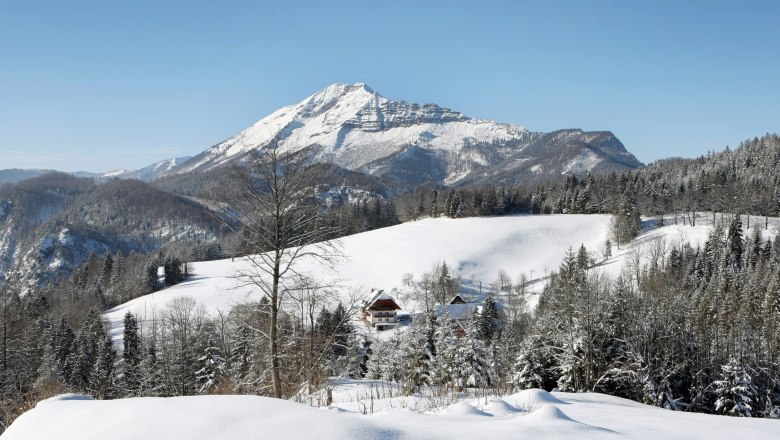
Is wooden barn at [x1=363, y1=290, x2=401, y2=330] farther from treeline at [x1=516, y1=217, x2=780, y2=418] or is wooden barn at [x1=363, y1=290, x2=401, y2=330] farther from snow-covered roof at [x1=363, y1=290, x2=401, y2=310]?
treeline at [x1=516, y1=217, x2=780, y2=418]

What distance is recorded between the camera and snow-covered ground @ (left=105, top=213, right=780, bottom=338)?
64.4 m

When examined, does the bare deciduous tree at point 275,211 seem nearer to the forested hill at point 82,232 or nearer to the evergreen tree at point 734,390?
the evergreen tree at point 734,390

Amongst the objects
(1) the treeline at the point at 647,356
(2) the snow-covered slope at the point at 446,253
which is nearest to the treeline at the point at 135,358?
(1) the treeline at the point at 647,356

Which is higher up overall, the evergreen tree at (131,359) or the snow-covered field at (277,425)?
the snow-covered field at (277,425)

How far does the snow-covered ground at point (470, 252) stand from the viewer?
64.4 meters

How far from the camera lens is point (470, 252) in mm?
78000

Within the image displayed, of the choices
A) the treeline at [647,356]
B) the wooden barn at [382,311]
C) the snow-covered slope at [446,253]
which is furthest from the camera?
the snow-covered slope at [446,253]

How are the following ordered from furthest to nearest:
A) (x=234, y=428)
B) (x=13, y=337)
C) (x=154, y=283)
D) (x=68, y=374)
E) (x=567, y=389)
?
(x=154, y=283), (x=68, y=374), (x=13, y=337), (x=567, y=389), (x=234, y=428)

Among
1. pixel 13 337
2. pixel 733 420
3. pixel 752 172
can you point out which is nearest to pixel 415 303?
pixel 13 337

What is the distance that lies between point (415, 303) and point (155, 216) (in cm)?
16432

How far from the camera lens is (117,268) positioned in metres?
81.7

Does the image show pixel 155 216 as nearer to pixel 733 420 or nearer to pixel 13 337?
pixel 13 337

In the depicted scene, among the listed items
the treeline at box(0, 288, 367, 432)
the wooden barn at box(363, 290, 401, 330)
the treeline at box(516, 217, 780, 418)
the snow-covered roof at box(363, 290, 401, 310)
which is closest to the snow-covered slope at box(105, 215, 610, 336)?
the snow-covered roof at box(363, 290, 401, 310)

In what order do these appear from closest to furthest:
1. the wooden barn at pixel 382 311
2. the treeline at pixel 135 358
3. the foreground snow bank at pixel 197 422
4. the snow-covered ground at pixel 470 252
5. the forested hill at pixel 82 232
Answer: the foreground snow bank at pixel 197 422
the treeline at pixel 135 358
the wooden barn at pixel 382 311
the snow-covered ground at pixel 470 252
the forested hill at pixel 82 232
